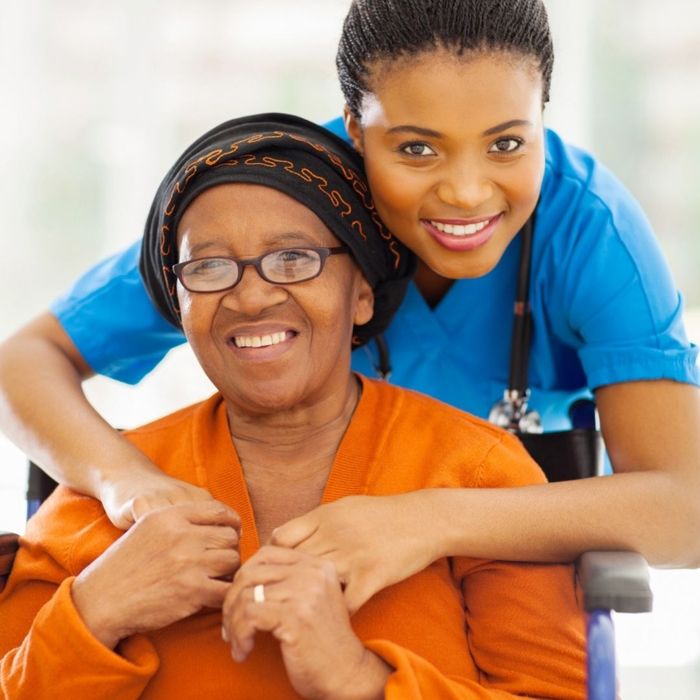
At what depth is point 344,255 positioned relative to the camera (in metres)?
1.64

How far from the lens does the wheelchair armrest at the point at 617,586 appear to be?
4.45 ft

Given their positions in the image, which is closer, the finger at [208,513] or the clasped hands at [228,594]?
the clasped hands at [228,594]

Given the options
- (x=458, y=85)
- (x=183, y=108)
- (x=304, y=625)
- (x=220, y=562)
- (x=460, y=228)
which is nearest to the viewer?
(x=304, y=625)

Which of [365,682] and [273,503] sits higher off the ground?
[273,503]

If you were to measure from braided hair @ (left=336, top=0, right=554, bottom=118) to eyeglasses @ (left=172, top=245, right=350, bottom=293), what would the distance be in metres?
0.27

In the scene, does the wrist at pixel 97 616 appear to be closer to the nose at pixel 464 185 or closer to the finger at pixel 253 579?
the finger at pixel 253 579

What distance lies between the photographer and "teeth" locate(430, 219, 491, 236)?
5.48 feet

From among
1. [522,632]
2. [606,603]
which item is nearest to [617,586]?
[606,603]

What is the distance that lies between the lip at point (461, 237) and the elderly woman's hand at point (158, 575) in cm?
50

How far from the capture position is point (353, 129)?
5.79 ft

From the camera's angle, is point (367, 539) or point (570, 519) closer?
point (367, 539)

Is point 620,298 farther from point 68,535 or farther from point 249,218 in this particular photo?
point 68,535

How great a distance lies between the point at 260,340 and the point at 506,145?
421 millimetres

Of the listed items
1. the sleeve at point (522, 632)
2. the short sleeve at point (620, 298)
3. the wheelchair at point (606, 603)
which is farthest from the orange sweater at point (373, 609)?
the short sleeve at point (620, 298)
